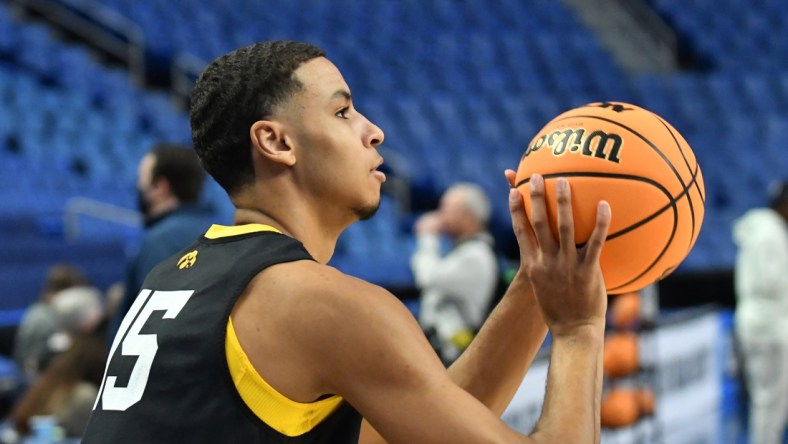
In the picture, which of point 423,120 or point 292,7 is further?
point 292,7

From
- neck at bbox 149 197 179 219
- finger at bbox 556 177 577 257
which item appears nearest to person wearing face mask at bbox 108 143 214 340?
neck at bbox 149 197 179 219

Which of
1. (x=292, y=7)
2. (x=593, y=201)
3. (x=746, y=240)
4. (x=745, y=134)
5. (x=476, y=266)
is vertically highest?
(x=593, y=201)

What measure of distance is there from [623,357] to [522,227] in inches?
212

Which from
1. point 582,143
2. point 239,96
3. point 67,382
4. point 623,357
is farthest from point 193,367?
point 623,357

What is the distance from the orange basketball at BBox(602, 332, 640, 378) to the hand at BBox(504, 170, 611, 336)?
533cm

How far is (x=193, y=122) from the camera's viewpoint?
1978 mm

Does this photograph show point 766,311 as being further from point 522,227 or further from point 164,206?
point 522,227

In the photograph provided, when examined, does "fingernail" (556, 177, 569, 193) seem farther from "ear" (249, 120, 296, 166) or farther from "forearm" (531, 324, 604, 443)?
"ear" (249, 120, 296, 166)

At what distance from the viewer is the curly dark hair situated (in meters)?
1.92

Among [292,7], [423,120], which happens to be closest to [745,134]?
[423,120]

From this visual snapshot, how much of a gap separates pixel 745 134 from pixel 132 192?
689 centimetres

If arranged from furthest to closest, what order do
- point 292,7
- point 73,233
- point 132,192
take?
point 292,7 → point 132,192 → point 73,233

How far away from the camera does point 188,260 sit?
1.96 m

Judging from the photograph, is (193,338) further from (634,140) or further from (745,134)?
(745,134)
